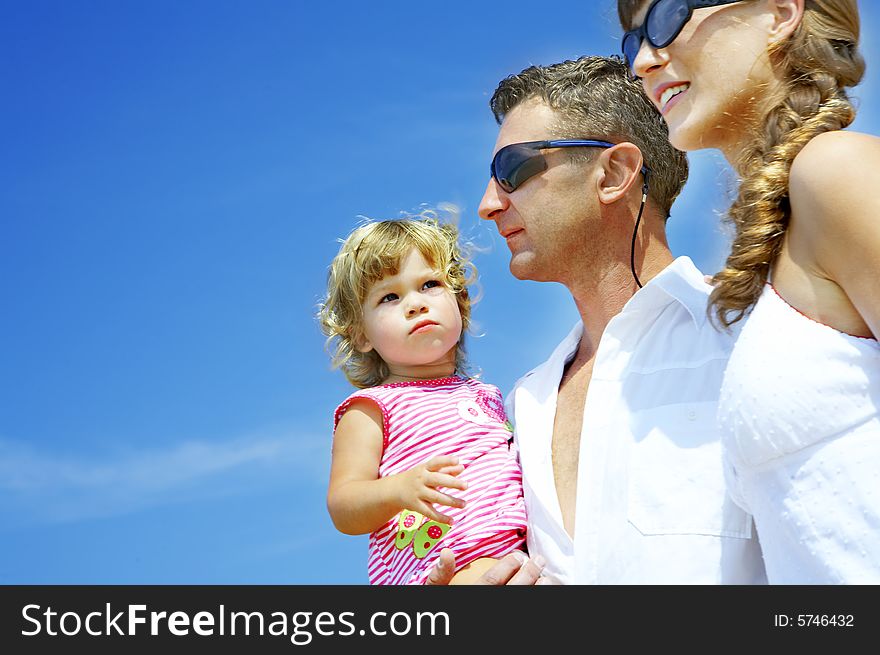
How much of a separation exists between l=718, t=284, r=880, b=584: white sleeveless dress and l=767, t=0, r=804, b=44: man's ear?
980mm

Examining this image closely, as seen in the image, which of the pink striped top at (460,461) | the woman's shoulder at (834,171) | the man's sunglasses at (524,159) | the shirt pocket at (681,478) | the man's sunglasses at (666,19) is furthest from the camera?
the man's sunglasses at (524,159)

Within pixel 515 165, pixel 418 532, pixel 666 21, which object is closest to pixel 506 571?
pixel 418 532

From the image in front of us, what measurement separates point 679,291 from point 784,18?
117 centimetres

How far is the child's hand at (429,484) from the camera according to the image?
12.9 feet

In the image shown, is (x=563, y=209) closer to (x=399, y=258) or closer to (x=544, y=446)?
(x=399, y=258)

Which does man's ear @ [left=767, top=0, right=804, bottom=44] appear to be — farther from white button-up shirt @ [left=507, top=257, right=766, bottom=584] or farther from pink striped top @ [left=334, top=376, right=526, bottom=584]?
pink striped top @ [left=334, top=376, right=526, bottom=584]

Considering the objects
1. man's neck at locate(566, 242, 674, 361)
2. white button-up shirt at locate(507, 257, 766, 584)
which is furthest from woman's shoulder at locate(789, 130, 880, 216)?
man's neck at locate(566, 242, 674, 361)

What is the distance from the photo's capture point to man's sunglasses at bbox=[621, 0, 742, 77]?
367 centimetres

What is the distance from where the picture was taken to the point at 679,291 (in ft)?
13.5

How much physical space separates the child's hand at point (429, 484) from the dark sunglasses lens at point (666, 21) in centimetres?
178

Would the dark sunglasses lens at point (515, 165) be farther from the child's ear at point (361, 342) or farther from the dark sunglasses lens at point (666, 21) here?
the dark sunglasses lens at point (666, 21)

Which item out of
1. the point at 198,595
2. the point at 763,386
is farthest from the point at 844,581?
the point at 198,595

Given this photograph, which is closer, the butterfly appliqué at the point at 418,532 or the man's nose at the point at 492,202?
the butterfly appliqué at the point at 418,532

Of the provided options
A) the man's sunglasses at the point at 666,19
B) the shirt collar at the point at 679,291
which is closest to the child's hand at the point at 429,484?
the shirt collar at the point at 679,291
